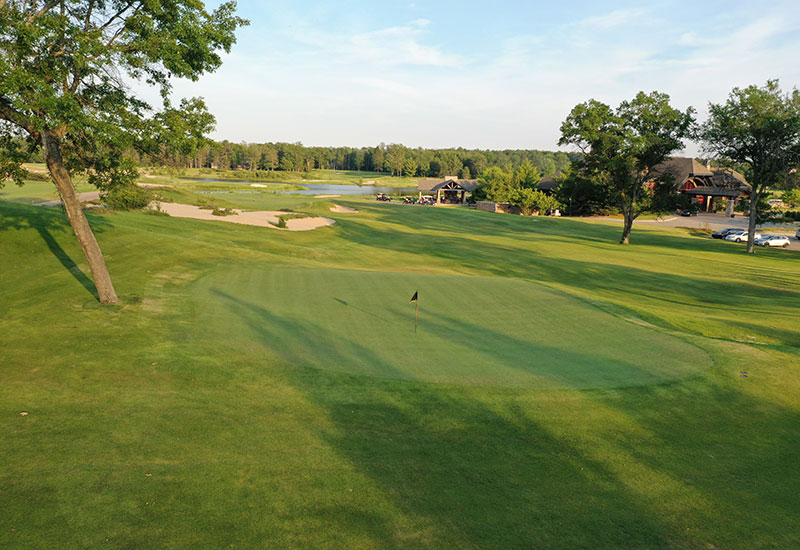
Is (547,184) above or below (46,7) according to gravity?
above

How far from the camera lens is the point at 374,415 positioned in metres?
9.22

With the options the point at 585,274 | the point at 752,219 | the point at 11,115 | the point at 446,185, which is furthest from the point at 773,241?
the point at 446,185

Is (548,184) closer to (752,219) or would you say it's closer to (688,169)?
(688,169)

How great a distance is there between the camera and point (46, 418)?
26.9 feet

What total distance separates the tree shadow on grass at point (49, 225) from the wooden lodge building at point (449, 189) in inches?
3670

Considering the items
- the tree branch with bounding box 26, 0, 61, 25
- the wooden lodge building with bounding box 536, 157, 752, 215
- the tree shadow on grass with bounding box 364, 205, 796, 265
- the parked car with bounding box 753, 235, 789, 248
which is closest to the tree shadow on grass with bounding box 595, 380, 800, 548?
the tree branch with bounding box 26, 0, 61, 25

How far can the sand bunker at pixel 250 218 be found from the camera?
1668 inches

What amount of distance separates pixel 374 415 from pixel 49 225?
2132 centimetres

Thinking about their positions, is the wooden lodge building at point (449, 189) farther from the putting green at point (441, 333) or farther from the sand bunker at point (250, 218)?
the putting green at point (441, 333)

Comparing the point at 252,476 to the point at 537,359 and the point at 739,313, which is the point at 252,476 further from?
the point at 739,313

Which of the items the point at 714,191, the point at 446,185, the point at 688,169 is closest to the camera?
the point at 714,191

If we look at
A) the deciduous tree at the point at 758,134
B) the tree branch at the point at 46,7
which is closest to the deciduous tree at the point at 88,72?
the tree branch at the point at 46,7

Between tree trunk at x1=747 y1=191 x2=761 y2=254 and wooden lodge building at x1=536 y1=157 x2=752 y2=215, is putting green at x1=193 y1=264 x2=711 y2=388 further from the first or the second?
wooden lodge building at x1=536 y1=157 x2=752 y2=215

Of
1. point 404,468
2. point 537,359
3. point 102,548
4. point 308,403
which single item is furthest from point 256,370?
point 537,359
